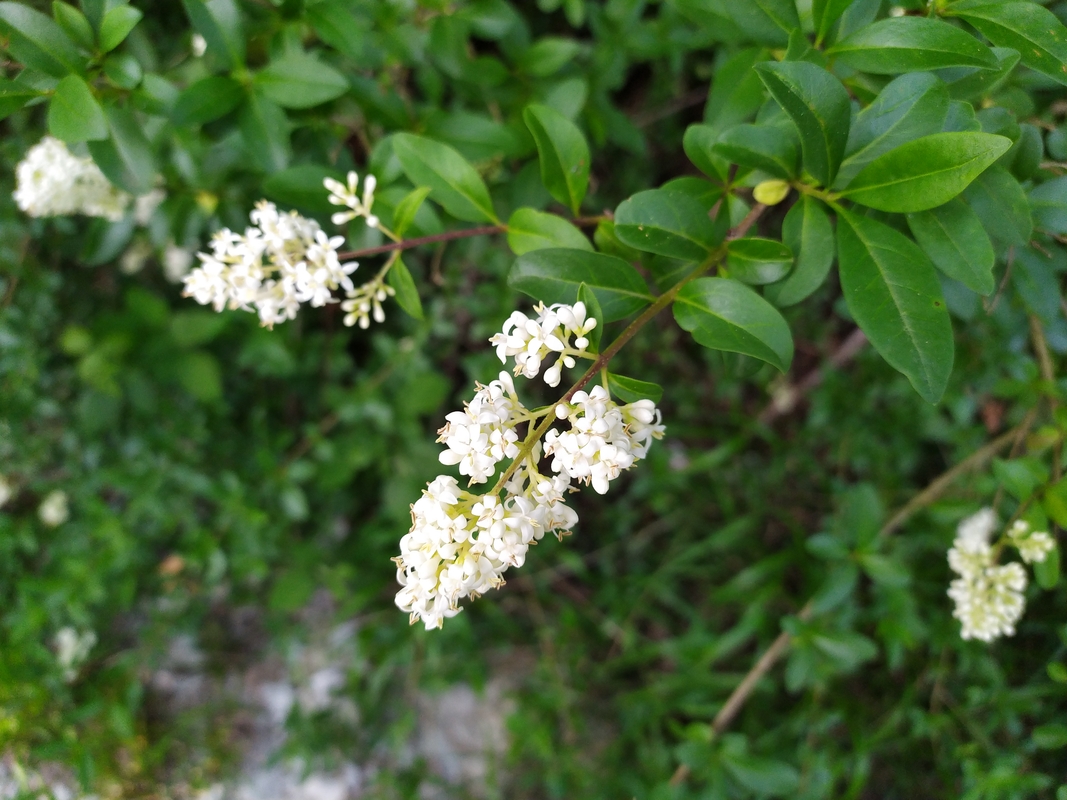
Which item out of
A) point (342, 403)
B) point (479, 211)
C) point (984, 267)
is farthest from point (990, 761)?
point (342, 403)

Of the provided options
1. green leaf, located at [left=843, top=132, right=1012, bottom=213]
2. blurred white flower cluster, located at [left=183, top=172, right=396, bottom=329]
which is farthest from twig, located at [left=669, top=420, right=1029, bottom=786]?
blurred white flower cluster, located at [left=183, top=172, right=396, bottom=329]

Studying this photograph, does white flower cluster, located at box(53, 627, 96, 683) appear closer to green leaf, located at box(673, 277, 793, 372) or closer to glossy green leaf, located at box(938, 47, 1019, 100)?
green leaf, located at box(673, 277, 793, 372)

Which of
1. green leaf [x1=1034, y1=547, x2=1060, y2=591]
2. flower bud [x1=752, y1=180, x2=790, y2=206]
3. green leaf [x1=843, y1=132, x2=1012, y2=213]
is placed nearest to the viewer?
green leaf [x1=843, y1=132, x2=1012, y2=213]

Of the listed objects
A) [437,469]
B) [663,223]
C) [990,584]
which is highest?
[663,223]

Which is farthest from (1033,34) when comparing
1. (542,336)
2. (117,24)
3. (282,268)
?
(117,24)

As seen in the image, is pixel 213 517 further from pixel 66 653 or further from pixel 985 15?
pixel 985 15

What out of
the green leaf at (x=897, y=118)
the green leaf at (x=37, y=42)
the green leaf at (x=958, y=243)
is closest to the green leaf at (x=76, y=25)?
the green leaf at (x=37, y=42)

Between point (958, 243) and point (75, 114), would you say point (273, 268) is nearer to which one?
point (75, 114)
